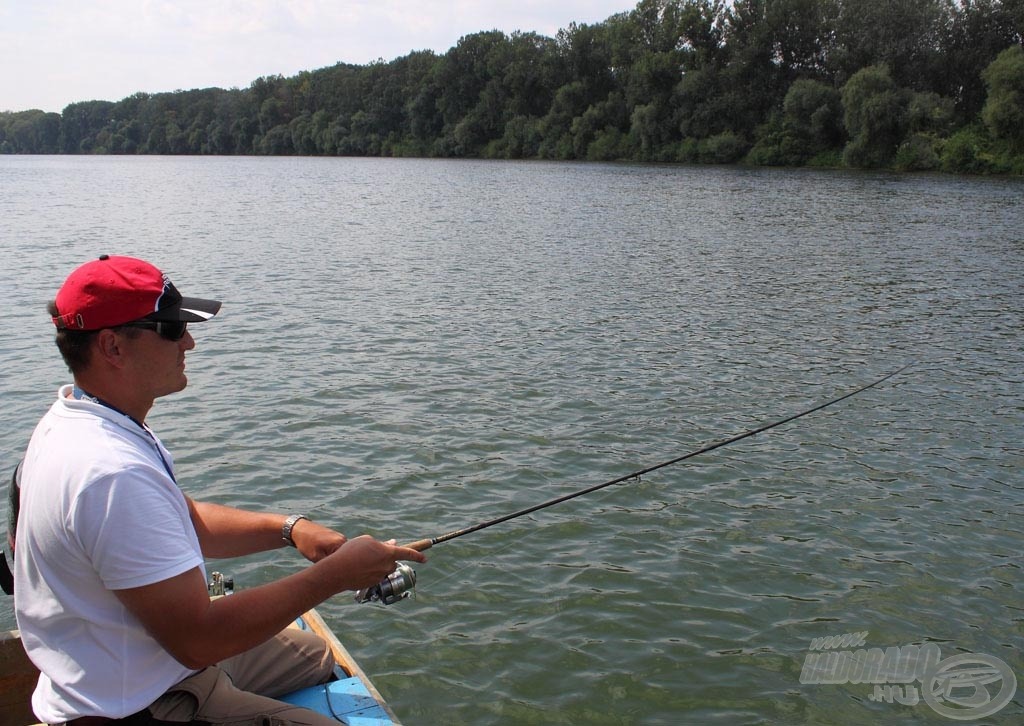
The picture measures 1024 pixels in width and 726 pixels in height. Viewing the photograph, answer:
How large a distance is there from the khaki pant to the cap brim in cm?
130

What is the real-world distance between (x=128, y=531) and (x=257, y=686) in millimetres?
1517

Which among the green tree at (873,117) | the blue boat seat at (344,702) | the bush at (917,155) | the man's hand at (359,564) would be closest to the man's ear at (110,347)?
the man's hand at (359,564)

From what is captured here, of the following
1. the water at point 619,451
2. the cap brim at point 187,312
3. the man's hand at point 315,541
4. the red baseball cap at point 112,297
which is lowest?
the water at point 619,451

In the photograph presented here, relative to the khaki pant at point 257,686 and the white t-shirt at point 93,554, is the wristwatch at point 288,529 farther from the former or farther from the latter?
the white t-shirt at point 93,554

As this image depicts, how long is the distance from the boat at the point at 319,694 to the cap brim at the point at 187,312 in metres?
1.75

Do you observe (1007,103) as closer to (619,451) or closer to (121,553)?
(619,451)

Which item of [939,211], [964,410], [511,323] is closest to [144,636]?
[964,410]

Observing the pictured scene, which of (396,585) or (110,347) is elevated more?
(110,347)

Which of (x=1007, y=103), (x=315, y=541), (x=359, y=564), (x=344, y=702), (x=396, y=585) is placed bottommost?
(x=344, y=702)

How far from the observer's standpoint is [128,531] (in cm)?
262

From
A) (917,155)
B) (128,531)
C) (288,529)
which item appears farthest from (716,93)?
(128,531)

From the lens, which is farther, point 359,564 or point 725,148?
point 725,148

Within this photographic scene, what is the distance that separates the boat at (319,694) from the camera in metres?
3.79

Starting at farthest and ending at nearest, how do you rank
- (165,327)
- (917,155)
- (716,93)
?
(716,93)
(917,155)
(165,327)
